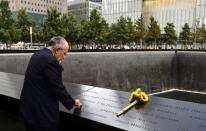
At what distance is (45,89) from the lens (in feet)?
9.78

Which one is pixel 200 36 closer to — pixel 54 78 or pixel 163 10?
pixel 163 10

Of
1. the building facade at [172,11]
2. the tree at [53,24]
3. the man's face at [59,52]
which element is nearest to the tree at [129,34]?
the tree at [53,24]

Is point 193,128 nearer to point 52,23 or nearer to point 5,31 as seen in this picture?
point 5,31

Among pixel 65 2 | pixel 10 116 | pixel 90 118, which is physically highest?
pixel 65 2

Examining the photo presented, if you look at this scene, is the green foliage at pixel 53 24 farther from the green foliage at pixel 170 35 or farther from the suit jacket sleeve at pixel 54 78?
the suit jacket sleeve at pixel 54 78

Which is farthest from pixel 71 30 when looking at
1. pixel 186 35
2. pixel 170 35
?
pixel 186 35

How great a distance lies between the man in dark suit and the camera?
2.94m

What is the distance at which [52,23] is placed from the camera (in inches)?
1281

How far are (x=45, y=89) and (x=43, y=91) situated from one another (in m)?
0.03

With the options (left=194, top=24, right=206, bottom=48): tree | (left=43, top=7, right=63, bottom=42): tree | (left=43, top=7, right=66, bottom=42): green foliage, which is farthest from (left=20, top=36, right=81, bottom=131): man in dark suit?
(left=194, top=24, right=206, bottom=48): tree

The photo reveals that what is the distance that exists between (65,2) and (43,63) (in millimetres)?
103282

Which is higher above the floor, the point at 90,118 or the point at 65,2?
the point at 65,2

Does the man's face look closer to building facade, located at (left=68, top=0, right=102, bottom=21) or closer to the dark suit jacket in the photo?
the dark suit jacket

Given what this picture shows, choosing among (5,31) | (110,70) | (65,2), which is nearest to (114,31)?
(5,31)
